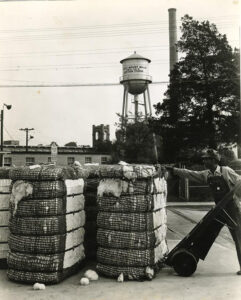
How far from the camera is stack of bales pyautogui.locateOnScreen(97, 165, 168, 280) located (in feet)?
17.9

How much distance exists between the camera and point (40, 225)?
5.28 meters

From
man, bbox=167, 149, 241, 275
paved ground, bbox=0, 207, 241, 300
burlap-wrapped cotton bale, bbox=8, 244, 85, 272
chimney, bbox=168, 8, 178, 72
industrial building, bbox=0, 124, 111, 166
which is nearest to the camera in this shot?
paved ground, bbox=0, 207, 241, 300

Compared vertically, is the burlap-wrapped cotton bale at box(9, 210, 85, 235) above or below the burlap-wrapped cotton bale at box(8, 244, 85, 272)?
above

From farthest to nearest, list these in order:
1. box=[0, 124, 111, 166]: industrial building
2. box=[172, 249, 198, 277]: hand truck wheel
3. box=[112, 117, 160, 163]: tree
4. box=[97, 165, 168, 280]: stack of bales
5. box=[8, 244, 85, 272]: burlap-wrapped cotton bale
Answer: box=[0, 124, 111, 166]: industrial building < box=[112, 117, 160, 163]: tree < box=[172, 249, 198, 277]: hand truck wheel < box=[97, 165, 168, 280]: stack of bales < box=[8, 244, 85, 272]: burlap-wrapped cotton bale

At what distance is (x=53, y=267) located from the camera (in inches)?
207

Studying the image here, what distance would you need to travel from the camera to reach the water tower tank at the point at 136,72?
36.6 meters

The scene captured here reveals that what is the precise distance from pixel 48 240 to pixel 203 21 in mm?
26342

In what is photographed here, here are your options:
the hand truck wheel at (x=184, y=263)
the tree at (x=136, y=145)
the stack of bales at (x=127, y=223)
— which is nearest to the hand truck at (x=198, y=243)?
the hand truck wheel at (x=184, y=263)

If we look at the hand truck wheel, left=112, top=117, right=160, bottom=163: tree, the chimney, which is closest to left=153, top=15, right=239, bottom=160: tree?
left=112, top=117, right=160, bottom=163: tree

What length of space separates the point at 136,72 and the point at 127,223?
32.0 meters

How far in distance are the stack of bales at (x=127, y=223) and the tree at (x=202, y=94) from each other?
69.5 ft

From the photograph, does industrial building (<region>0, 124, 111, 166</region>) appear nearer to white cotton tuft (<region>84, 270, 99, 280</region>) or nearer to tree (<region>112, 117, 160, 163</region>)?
tree (<region>112, 117, 160, 163</region>)

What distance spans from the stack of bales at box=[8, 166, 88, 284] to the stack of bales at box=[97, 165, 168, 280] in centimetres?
50

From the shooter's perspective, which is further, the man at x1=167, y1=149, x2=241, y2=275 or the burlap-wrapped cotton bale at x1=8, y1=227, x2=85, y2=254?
the man at x1=167, y1=149, x2=241, y2=275
